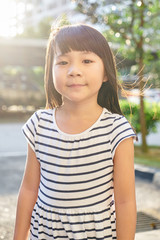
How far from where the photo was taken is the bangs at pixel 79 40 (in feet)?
5.89

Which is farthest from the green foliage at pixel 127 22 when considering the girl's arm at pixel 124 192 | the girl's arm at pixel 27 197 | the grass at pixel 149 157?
the girl's arm at pixel 124 192

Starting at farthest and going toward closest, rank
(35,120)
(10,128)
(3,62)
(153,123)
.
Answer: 1. (3,62)
2. (10,128)
3. (153,123)
4. (35,120)

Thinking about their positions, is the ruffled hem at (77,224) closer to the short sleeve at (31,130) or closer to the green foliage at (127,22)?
the short sleeve at (31,130)

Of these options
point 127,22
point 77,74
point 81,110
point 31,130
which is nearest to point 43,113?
point 31,130

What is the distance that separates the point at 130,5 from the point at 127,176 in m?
7.37

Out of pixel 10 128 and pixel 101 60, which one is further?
pixel 10 128

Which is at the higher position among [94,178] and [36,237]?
[94,178]

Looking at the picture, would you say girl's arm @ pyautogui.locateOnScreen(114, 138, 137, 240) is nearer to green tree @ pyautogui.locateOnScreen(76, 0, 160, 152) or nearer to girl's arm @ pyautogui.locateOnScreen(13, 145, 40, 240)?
girl's arm @ pyautogui.locateOnScreen(13, 145, 40, 240)

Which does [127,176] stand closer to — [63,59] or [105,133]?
[105,133]

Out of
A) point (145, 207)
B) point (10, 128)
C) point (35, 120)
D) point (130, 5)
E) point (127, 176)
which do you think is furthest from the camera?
point (10, 128)

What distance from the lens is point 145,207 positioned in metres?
Result: 5.00

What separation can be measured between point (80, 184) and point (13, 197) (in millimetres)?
3795

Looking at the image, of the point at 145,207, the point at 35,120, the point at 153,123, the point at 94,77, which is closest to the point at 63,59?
the point at 94,77

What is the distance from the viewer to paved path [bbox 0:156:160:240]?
4.06 m
